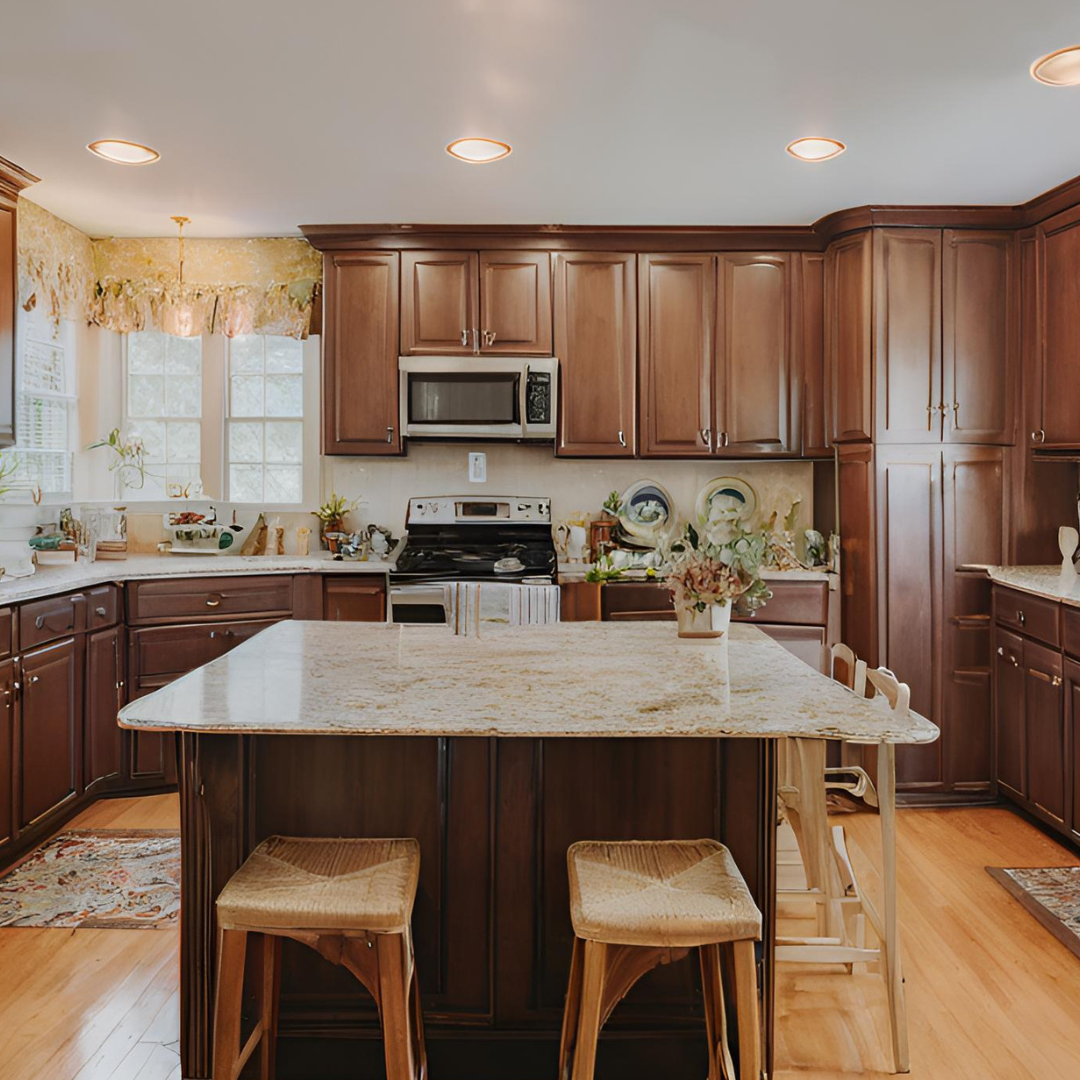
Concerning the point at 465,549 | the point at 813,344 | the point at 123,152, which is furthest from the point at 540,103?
the point at 465,549

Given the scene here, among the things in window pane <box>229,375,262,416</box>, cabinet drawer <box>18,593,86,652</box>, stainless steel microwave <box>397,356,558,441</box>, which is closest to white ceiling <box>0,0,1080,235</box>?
stainless steel microwave <box>397,356,558,441</box>

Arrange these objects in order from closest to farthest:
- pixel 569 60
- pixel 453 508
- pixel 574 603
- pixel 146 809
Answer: pixel 569 60 → pixel 146 809 → pixel 574 603 → pixel 453 508

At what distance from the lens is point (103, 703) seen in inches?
150

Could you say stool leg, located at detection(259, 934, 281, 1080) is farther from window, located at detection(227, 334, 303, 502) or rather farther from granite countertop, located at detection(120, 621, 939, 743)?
window, located at detection(227, 334, 303, 502)

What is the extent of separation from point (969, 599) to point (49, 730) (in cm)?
367

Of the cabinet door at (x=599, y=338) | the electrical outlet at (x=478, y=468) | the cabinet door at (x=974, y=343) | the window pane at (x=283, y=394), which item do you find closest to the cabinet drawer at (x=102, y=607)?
the window pane at (x=283, y=394)

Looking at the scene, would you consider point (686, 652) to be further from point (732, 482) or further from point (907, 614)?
point (732, 482)

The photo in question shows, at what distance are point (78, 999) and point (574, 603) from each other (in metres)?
2.42

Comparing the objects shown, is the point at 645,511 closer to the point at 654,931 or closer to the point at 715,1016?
the point at 715,1016

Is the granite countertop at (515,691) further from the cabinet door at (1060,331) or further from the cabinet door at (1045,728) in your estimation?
the cabinet door at (1060,331)

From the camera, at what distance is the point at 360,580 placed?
168 inches

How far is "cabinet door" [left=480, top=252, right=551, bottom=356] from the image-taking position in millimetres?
4367

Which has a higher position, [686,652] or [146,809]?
[686,652]

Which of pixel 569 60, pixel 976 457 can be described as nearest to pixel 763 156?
pixel 569 60
